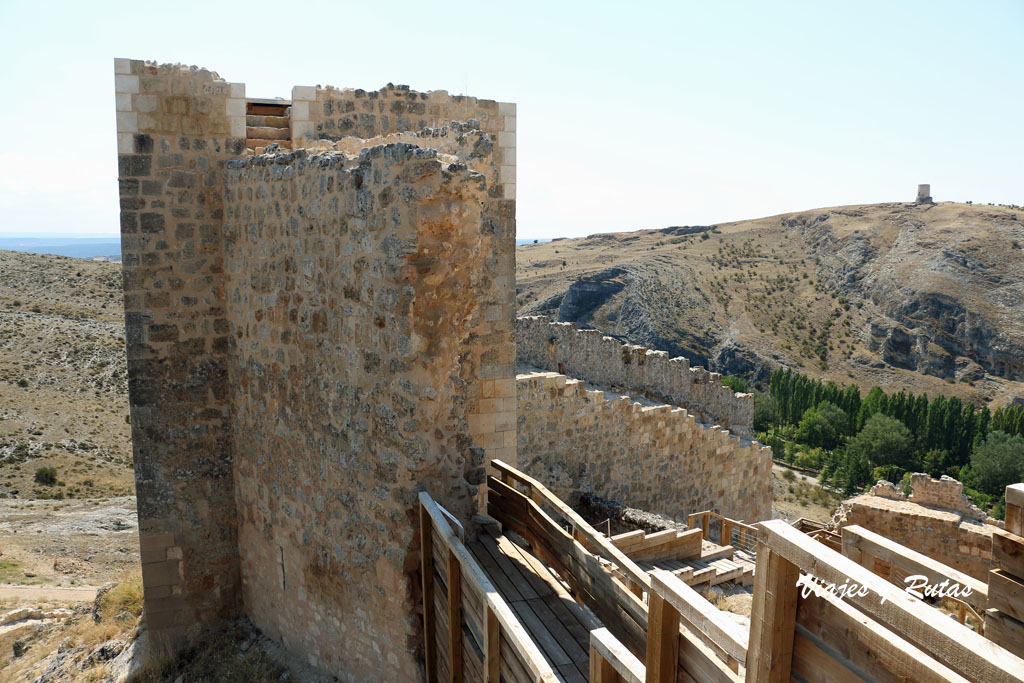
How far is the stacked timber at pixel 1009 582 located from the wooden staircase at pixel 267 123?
568 cm

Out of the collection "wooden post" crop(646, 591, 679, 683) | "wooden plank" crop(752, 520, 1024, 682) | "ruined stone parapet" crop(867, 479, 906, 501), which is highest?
"wooden plank" crop(752, 520, 1024, 682)

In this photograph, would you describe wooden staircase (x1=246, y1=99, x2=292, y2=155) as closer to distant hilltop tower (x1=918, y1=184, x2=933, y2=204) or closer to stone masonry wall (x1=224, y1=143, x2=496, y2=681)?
stone masonry wall (x1=224, y1=143, x2=496, y2=681)

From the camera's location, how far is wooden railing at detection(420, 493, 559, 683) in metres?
3.10

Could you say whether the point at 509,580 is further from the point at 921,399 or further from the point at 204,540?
the point at 921,399

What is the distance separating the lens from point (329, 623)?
5137 mm

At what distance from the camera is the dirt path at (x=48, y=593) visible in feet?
32.2

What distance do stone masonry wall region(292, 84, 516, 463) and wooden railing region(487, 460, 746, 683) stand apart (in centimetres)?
103

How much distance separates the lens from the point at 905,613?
1577 millimetres

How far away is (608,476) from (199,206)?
25.0 ft

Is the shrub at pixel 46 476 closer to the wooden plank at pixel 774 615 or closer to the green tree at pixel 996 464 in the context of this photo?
the wooden plank at pixel 774 615

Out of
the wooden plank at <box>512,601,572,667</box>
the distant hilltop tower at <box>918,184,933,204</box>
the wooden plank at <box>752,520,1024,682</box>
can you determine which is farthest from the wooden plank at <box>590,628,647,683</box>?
the distant hilltop tower at <box>918,184,933,204</box>

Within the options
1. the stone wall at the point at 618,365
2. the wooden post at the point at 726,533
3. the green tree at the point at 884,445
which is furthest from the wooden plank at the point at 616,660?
the green tree at the point at 884,445

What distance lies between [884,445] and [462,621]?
1449 inches

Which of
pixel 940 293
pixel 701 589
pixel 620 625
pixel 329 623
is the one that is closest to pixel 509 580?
pixel 620 625
